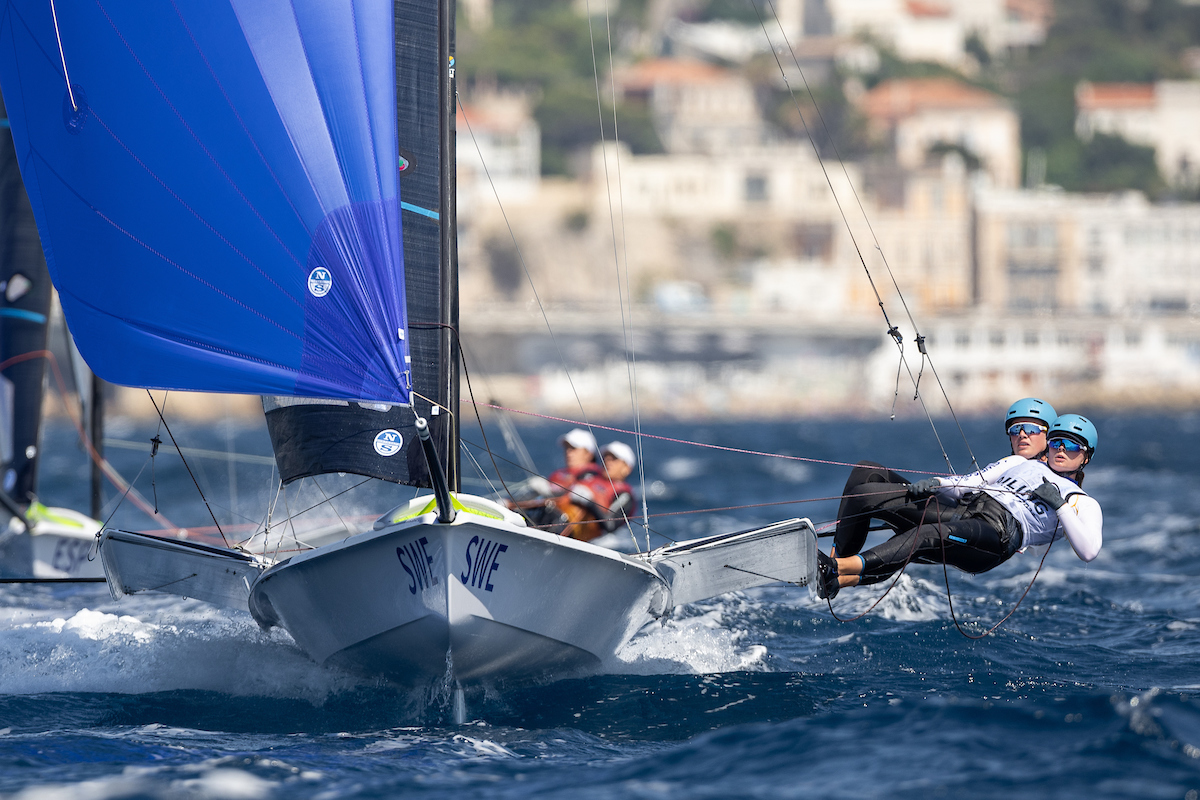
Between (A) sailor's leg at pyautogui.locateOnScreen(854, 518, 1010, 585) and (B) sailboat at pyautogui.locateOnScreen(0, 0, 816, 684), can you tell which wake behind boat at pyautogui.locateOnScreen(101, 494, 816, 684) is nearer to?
(B) sailboat at pyautogui.locateOnScreen(0, 0, 816, 684)

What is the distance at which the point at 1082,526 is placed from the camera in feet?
20.0

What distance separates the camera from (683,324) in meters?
67.6

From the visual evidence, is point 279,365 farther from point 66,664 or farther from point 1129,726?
point 1129,726

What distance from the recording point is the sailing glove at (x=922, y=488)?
20.8 feet

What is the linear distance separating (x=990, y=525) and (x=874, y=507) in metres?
0.52

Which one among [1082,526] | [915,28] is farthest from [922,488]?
[915,28]

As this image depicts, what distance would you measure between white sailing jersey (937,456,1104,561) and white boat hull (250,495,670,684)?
1.60 m

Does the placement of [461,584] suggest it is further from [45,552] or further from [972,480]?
[45,552]

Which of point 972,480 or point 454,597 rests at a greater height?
point 972,480

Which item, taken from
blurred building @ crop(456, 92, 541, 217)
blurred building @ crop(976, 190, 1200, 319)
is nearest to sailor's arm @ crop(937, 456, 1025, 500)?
blurred building @ crop(456, 92, 541, 217)

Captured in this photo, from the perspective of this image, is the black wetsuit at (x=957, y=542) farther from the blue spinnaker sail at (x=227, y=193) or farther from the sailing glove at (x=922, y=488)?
the blue spinnaker sail at (x=227, y=193)

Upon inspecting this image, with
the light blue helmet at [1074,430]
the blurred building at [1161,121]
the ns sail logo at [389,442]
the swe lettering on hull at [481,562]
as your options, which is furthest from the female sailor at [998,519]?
the blurred building at [1161,121]

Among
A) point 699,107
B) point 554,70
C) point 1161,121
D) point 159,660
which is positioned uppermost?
point 554,70

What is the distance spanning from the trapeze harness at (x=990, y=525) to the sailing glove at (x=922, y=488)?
0.03m
